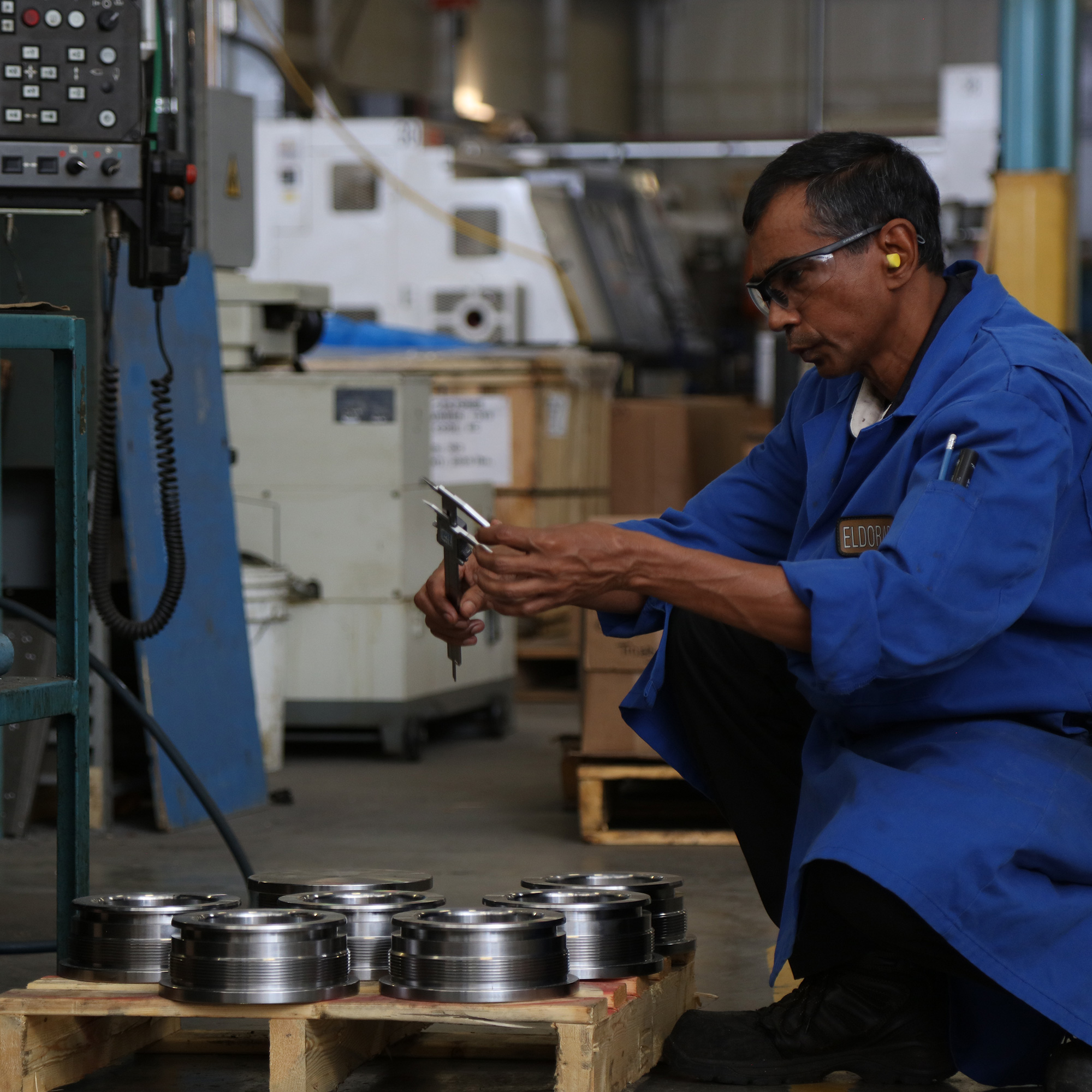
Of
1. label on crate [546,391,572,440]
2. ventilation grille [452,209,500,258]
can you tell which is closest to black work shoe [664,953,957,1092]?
label on crate [546,391,572,440]

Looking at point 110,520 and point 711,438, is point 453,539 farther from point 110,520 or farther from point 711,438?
point 711,438

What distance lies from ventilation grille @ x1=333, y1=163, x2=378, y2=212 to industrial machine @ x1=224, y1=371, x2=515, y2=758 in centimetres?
549

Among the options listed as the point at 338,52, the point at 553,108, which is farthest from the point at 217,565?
the point at 553,108

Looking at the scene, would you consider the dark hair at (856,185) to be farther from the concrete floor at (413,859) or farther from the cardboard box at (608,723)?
the cardboard box at (608,723)

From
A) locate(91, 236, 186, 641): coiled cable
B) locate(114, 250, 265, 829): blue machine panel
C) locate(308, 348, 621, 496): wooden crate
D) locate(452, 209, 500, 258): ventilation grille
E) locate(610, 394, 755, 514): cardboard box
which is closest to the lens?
locate(91, 236, 186, 641): coiled cable

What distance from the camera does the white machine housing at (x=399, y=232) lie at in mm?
10320

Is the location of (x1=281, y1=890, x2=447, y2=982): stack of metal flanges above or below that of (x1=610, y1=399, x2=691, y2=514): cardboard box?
below

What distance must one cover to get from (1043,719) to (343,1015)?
940mm

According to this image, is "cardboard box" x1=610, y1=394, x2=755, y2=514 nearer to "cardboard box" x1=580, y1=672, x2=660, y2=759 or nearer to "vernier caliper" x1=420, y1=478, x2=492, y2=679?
"cardboard box" x1=580, y1=672, x2=660, y2=759

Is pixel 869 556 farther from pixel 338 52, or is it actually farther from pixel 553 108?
pixel 553 108

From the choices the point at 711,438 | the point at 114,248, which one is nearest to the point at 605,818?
the point at 114,248

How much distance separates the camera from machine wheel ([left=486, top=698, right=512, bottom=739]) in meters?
5.76

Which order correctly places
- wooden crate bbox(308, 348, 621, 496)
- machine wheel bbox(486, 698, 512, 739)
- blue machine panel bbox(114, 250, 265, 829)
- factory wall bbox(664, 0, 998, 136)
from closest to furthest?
blue machine panel bbox(114, 250, 265, 829)
machine wheel bbox(486, 698, 512, 739)
wooden crate bbox(308, 348, 621, 496)
factory wall bbox(664, 0, 998, 136)

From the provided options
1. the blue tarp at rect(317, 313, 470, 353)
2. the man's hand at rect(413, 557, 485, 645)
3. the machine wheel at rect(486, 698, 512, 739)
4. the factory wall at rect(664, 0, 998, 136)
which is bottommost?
the machine wheel at rect(486, 698, 512, 739)
